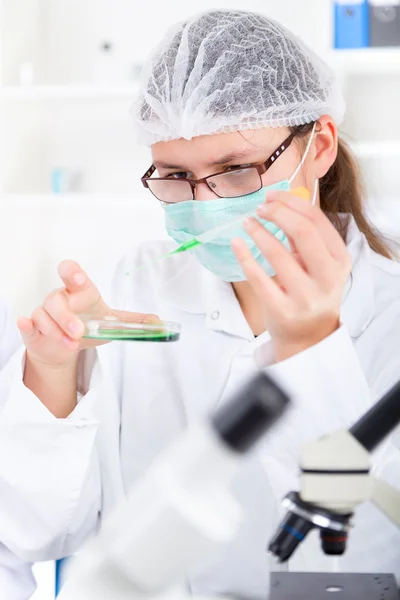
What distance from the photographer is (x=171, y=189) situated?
148 centimetres

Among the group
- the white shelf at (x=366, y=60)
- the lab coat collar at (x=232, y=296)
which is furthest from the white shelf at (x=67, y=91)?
the lab coat collar at (x=232, y=296)

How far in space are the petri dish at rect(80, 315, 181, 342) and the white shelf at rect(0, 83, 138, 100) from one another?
2898 millimetres

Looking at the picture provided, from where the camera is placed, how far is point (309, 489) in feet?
1.95

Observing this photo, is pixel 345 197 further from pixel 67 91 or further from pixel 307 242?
pixel 67 91

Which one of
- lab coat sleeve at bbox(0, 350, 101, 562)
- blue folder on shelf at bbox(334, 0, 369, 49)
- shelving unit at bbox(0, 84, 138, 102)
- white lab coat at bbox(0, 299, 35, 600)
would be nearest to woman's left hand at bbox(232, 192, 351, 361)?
lab coat sleeve at bbox(0, 350, 101, 562)

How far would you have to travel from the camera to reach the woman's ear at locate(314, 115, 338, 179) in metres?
1.52

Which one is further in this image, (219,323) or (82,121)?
(82,121)

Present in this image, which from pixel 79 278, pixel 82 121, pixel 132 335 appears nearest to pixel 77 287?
pixel 79 278

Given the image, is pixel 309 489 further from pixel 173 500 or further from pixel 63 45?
pixel 63 45

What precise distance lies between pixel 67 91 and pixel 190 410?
2798 millimetres

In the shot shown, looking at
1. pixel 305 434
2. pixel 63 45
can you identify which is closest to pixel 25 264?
pixel 63 45

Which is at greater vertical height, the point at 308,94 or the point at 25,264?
the point at 308,94

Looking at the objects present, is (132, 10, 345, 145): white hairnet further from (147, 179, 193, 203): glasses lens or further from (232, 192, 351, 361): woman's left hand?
(232, 192, 351, 361): woman's left hand

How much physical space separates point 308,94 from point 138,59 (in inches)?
115
